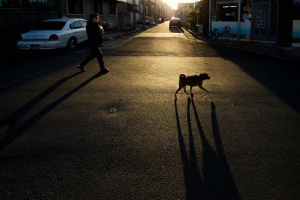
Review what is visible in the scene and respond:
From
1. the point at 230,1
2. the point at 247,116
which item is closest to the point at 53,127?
the point at 247,116

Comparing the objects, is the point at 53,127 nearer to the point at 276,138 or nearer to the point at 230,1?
the point at 276,138

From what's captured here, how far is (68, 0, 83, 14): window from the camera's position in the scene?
29422 mm

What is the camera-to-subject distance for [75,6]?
30.2 meters

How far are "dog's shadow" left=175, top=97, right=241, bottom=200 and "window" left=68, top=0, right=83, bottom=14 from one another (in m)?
27.4

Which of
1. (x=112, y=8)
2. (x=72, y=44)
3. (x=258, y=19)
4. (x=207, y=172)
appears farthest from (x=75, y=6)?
(x=207, y=172)

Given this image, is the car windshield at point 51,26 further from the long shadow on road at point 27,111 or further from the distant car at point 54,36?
the long shadow on road at point 27,111

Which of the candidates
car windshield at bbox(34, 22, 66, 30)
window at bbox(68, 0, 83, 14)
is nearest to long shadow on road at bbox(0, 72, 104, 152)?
car windshield at bbox(34, 22, 66, 30)

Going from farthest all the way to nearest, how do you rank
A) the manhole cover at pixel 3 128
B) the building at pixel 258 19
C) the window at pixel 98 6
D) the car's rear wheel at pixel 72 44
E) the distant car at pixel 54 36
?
1. the window at pixel 98 6
2. the building at pixel 258 19
3. the car's rear wheel at pixel 72 44
4. the distant car at pixel 54 36
5. the manhole cover at pixel 3 128

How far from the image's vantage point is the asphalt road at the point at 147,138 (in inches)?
133

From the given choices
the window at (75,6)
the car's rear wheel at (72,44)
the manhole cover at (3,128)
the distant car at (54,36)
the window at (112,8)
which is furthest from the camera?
the window at (112,8)

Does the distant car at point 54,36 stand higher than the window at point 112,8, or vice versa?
the window at point 112,8

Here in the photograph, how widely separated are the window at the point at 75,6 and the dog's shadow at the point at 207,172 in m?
27.4

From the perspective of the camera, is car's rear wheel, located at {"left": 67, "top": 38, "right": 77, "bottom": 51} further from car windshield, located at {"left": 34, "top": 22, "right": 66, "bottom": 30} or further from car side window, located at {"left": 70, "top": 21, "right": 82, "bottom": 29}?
car windshield, located at {"left": 34, "top": 22, "right": 66, "bottom": 30}

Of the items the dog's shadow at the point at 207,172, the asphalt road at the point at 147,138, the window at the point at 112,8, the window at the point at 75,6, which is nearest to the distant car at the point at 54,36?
Result: the asphalt road at the point at 147,138
